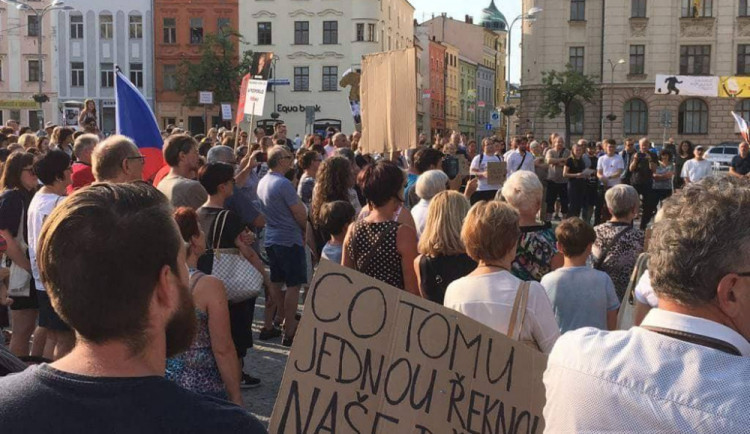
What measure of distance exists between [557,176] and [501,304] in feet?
48.2

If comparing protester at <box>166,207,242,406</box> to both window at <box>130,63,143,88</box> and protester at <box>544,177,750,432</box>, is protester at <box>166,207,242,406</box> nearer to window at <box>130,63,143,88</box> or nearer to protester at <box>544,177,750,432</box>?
protester at <box>544,177,750,432</box>

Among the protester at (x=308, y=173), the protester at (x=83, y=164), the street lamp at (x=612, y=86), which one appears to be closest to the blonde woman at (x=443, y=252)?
the protester at (x=83, y=164)

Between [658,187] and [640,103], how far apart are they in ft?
135

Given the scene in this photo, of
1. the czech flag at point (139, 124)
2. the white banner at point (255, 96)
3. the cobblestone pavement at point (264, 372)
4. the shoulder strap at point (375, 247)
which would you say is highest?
the white banner at point (255, 96)

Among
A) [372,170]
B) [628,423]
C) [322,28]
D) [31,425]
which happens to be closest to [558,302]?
[372,170]

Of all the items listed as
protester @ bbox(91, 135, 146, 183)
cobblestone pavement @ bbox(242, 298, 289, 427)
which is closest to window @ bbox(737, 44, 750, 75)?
cobblestone pavement @ bbox(242, 298, 289, 427)

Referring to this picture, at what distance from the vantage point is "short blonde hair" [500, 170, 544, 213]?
5672mm

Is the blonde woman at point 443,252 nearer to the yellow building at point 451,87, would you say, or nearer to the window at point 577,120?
the window at point 577,120

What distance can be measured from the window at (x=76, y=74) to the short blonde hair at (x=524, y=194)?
200ft

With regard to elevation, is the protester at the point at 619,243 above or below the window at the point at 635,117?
below

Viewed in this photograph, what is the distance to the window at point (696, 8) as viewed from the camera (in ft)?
183

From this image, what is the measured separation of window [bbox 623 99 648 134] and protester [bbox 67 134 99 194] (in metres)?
52.5

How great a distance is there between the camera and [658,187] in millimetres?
17547

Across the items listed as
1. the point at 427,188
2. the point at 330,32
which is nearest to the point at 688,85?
the point at 330,32
